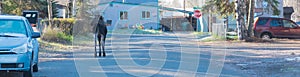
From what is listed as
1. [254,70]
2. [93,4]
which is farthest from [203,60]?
[93,4]

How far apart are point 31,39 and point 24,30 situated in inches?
22.8

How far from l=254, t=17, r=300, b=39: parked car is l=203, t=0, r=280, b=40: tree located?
102cm

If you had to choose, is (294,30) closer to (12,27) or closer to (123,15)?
(12,27)

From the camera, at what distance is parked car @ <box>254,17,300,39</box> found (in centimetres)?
3238

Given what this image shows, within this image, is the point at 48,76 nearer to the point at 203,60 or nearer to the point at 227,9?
the point at 203,60

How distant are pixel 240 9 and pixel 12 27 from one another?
19828 mm

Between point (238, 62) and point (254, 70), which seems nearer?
point (254, 70)

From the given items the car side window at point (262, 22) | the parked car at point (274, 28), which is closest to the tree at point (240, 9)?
the car side window at point (262, 22)

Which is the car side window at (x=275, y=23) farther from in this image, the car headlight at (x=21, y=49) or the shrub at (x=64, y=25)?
the car headlight at (x=21, y=49)

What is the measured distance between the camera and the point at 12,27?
11.7 metres

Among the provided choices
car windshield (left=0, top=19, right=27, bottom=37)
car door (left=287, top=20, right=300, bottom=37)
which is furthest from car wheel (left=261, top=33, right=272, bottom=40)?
car windshield (left=0, top=19, right=27, bottom=37)

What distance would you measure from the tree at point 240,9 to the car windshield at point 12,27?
19.0 metres

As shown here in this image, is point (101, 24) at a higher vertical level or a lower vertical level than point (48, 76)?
higher

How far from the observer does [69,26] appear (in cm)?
3434
